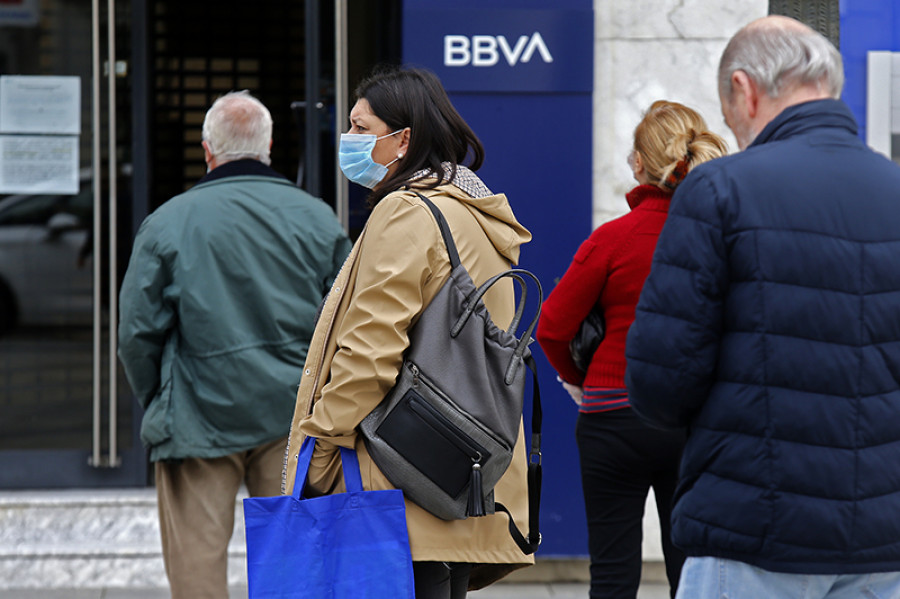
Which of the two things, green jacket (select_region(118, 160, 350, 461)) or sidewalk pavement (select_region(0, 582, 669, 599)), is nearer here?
green jacket (select_region(118, 160, 350, 461))

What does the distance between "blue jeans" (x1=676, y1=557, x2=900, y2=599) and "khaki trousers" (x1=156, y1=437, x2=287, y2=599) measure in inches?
77.0

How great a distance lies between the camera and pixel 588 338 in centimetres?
338

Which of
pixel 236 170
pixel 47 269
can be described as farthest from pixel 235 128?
pixel 47 269

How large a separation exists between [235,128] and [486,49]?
57.8 inches

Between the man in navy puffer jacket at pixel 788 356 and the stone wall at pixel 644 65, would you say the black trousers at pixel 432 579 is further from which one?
the stone wall at pixel 644 65

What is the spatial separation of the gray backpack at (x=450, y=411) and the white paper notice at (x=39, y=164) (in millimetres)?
3305

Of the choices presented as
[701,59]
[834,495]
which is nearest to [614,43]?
[701,59]

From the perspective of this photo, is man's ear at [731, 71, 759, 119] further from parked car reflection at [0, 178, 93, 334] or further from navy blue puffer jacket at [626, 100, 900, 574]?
parked car reflection at [0, 178, 93, 334]

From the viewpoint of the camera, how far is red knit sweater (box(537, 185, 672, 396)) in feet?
10.7

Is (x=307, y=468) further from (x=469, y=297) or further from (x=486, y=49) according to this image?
(x=486, y=49)

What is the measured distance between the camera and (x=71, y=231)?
5344mm

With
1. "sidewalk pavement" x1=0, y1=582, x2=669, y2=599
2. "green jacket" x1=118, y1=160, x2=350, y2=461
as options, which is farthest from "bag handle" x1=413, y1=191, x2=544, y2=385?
"sidewalk pavement" x1=0, y1=582, x2=669, y2=599

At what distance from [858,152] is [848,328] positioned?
0.34 meters

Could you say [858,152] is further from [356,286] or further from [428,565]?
[428,565]
